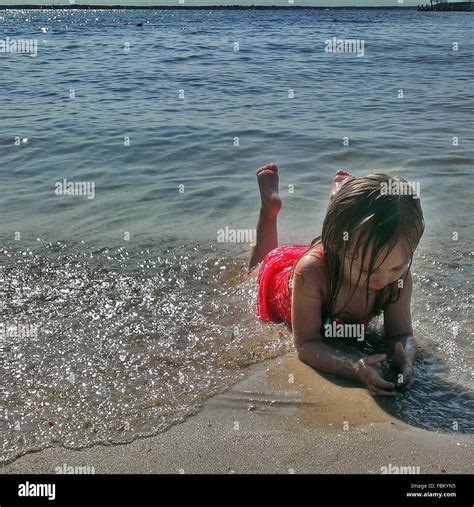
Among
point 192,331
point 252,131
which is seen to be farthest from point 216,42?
point 192,331

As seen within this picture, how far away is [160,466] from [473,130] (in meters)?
8.40

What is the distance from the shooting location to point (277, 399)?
3299 mm

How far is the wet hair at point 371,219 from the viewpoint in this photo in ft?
10.3

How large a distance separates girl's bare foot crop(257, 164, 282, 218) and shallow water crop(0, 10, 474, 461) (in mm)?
518

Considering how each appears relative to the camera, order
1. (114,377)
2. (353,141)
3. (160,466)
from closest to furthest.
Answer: (160,466) < (114,377) < (353,141)

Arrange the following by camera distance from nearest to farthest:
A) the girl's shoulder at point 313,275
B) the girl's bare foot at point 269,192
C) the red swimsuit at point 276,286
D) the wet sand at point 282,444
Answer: the wet sand at point 282,444 → the girl's shoulder at point 313,275 → the red swimsuit at point 276,286 → the girl's bare foot at point 269,192

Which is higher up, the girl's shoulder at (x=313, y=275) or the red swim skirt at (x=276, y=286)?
the girl's shoulder at (x=313, y=275)

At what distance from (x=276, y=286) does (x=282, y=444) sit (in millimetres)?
1413

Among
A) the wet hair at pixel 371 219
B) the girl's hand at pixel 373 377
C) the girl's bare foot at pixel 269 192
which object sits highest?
the wet hair at pixel 371 219

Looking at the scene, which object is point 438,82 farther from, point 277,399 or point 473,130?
point 277,399

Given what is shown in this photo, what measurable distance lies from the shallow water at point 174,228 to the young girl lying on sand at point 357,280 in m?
0.18

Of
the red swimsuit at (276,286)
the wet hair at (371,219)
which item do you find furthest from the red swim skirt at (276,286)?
the wet hair at (371,219)

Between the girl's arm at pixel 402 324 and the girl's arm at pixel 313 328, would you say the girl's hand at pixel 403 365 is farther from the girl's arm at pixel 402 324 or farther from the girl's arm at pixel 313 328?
the girl's arm at pixel 313 328
